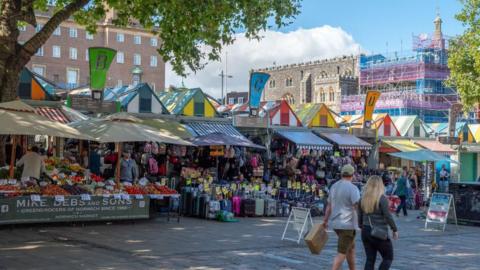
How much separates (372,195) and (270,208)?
388 inches

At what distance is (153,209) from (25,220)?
369cm

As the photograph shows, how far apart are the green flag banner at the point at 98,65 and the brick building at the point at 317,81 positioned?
57009 mm

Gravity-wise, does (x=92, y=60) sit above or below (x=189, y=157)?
above

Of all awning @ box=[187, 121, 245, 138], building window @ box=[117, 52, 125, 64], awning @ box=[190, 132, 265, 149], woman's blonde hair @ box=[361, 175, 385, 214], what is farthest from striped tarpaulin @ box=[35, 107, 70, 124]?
building window @ box=[117, 52, 125, 64]

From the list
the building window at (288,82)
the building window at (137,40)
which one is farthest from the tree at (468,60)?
the building window at (137,40)

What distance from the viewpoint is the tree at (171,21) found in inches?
550

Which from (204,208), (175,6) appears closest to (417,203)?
(204,208)

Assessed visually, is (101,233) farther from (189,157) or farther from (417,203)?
(417,203)

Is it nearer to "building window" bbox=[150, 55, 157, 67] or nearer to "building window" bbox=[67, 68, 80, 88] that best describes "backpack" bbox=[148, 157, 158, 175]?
"building window" bbox=[67, 68, 80, 88]

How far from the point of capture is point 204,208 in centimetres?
1592

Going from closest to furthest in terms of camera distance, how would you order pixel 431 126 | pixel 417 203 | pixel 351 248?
pixel 351 248, pixel 417 203, pixel 431 126

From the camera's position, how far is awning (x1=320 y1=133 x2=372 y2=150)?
23.8 meters

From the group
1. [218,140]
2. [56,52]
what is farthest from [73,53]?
[218,140]

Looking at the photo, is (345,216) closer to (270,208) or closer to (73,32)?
(270,208)
